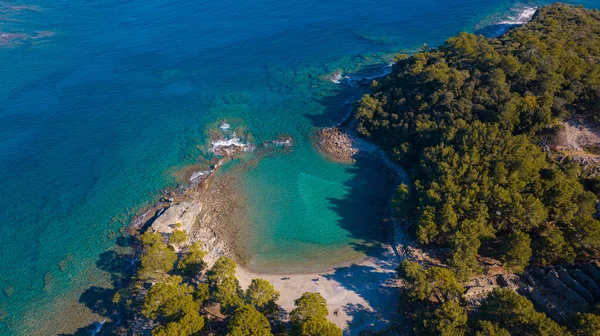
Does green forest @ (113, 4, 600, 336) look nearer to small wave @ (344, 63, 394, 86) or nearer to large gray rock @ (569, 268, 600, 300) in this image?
large gray rock @ (569, 268, 600, 300)

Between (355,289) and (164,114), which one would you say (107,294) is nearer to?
(355,289)

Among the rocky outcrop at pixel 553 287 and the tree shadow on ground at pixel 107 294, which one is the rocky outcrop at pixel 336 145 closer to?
the rocky outcrop at pixel 553 287

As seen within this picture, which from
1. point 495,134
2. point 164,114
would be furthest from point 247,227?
point 495,134

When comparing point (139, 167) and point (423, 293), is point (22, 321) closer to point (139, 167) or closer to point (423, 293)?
point (139, 167)

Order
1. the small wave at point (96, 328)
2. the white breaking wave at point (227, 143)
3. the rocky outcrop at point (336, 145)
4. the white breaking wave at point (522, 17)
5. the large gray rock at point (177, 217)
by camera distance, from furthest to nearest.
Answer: the white breaking wave at point (522, 17) < the white breaking wave at point (227, 143) < the rocky outcrop at point (336, 145) < the large gray rock at point (177, 217) < the small wave at point (96, 328)

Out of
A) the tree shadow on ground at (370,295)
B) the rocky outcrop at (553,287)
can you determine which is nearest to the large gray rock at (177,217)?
the tree shadow on ground at (370,295)

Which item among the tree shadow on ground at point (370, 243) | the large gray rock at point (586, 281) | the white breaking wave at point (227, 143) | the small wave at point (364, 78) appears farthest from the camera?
the small wave at point (364, 78)

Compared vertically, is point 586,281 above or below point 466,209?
below
